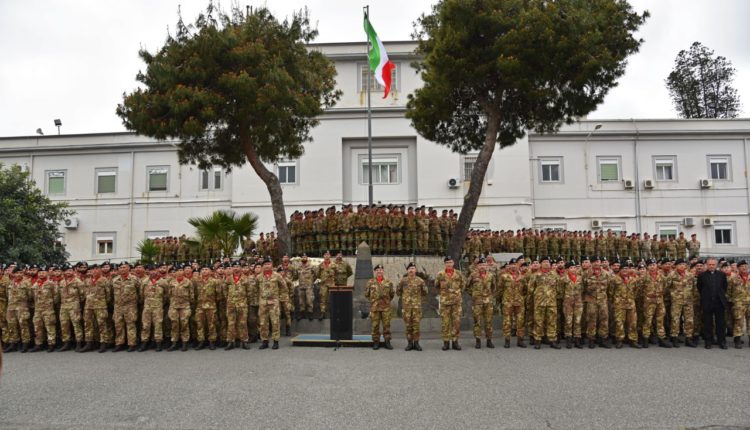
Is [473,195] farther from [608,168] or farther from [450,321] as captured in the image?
[608,168]

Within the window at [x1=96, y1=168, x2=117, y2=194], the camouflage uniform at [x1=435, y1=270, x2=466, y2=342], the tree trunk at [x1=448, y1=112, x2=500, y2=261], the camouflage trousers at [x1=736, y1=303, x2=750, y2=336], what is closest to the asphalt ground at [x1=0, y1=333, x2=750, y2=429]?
the camouflage uniform at [x1=435, y1=270, x2=466, y2=342]

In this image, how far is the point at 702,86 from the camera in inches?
1560

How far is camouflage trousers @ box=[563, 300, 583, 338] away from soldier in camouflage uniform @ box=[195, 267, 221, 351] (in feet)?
23.0

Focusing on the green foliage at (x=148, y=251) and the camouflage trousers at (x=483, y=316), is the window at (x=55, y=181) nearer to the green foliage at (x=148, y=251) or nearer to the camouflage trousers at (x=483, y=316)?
the green foliage at (x=148, y=251)

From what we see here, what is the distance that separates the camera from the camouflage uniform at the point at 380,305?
37.2 feet

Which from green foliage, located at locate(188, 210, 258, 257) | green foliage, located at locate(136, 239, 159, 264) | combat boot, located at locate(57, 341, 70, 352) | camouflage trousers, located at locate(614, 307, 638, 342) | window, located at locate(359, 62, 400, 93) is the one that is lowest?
combat boot, located at locate(57, 341, 70, 352)

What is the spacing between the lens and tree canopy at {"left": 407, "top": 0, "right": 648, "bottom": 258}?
14766 mm

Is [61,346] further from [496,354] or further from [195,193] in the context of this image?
[195,193]

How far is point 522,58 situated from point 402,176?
1371 centimetres

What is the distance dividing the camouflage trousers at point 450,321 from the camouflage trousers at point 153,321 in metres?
5.57

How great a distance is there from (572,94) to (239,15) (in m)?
9.72

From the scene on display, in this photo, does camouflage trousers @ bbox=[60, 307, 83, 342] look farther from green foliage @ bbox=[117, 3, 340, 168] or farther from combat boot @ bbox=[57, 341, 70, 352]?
green foliage @ bbox=[117, 3, 340, 168]

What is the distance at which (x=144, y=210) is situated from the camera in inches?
1192

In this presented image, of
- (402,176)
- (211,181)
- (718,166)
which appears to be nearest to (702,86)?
(718,166)
